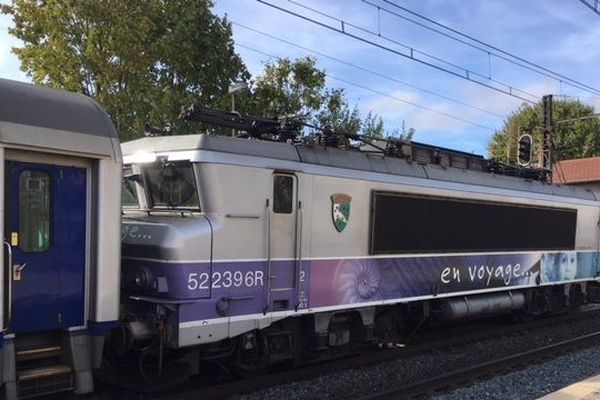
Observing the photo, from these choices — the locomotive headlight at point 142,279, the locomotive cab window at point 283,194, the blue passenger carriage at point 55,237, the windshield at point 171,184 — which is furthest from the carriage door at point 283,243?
the blue passenger carriage at point 55,237

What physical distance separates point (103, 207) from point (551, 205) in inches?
389

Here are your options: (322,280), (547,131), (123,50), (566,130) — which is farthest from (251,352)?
(566,130)

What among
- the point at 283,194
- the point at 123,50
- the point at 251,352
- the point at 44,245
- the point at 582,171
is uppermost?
the point at 123,50

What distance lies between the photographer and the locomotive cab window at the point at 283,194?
7.70 meters

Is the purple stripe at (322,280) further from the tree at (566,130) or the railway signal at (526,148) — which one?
the tree at (566,130)

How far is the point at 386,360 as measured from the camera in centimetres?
971

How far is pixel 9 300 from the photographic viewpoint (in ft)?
17.4

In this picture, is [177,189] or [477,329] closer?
[177,189]

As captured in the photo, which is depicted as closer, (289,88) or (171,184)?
(171,184)

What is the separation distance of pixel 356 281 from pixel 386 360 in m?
1.71

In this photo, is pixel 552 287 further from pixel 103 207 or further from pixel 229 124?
pixel 103 207

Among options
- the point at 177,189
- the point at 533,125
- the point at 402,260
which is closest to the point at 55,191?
the point at 177,189

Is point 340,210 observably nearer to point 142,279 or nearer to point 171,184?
point 171,184

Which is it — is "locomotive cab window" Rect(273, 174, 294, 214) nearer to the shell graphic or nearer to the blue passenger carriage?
the shell graphic
